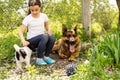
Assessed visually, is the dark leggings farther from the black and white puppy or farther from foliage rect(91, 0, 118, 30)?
foliage rect(91, 0, 118, 30)

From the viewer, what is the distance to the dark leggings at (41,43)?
21.7ft

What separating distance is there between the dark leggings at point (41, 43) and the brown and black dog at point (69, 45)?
261 mm

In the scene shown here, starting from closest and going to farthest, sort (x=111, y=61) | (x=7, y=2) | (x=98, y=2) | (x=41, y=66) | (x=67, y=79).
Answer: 1. (x=67, y=79)
2. (x=111, y=61)
3. (x=41, y=66)
4. (x=7, y=2)
5. (x=98, y=2)

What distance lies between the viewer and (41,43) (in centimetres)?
661

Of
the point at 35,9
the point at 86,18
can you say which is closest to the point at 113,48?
the point at 35,9

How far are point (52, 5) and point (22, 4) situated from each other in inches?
29.8

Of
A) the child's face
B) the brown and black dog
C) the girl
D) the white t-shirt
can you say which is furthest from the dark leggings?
the child's face

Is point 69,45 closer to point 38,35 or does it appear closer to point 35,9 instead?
point 38,35

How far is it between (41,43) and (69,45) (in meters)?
0.61

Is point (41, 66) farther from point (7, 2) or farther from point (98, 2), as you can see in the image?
point (98, 2)

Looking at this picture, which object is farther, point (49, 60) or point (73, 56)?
point (73, 56)

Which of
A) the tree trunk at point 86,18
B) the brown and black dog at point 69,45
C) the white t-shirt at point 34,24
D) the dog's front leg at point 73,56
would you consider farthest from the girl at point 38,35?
the tree trunk at point 86,18

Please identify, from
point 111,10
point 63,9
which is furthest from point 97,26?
point 63,9

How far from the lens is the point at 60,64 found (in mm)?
6637
